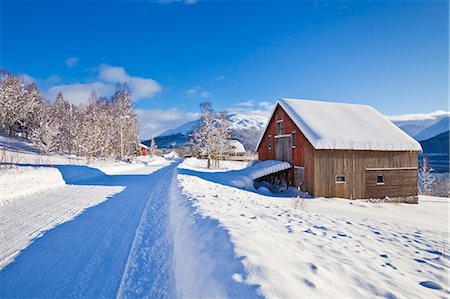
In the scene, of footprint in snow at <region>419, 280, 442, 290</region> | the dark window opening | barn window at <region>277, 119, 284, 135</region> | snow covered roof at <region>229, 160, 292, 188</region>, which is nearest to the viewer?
footprint in snow at <region>419, 280, 442, 290</region>

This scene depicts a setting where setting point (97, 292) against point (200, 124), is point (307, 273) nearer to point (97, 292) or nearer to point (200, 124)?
point (97, 292)

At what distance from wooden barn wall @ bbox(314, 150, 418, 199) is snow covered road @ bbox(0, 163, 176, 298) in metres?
12.1

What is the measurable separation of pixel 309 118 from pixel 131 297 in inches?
654

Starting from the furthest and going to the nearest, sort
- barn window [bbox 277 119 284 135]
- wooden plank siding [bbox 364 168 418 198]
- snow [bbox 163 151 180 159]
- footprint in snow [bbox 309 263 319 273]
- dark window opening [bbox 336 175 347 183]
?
snow [bbox 163 151 180 159] < barn window [bbox 277 119 284 135] < wooden plank siding [bbox 364 168 418 198] < dark window opening [bbox 336 175 347 183] < footprint in snow [bbox 309 263 319 273]

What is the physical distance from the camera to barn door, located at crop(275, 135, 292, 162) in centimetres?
1885

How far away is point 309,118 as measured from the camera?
58.0ft

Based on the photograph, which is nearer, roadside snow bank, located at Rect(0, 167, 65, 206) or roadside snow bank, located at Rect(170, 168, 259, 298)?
roadside snow bank, located at Rect(170, 168, 259, 298)

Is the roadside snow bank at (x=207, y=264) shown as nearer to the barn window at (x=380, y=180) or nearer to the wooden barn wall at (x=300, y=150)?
the wooden barn wall at (x=300, y=150)

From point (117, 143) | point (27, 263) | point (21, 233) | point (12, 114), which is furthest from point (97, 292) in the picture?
point (12, 114)

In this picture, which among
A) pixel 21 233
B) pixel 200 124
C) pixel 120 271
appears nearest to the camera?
pixel 120 271

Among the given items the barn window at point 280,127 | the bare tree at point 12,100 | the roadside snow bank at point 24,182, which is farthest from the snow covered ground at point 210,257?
the bare tree at point 12,100

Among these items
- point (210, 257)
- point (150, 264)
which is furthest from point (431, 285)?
point (150, 264)

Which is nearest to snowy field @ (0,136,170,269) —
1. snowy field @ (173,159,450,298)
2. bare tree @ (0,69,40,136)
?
snowy field @ (173,159,450,298)

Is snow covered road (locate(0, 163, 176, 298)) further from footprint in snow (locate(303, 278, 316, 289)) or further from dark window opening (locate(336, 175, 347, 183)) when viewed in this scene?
dark window opening (locate(336, 175, 347, 183))
